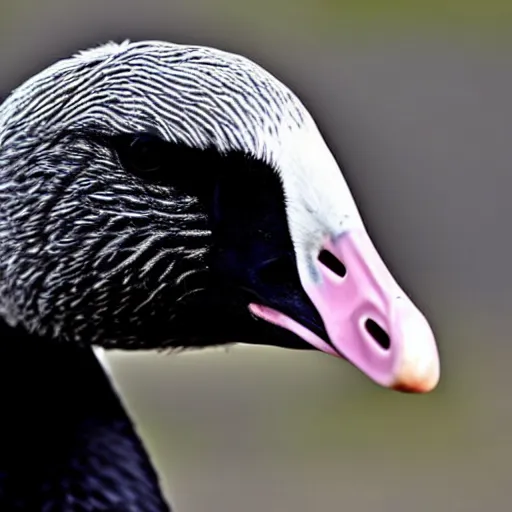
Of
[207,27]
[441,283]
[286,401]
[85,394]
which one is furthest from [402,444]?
[85,394]

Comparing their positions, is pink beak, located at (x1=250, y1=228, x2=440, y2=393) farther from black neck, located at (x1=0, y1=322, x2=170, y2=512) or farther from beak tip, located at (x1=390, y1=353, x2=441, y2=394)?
black neck, located at (x1=0, y1=322, x2=170, y2=512)

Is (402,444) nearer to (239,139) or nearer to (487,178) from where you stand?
(487,178)

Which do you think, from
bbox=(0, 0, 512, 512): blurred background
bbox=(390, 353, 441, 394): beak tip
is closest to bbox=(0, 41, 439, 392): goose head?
bbox=(390, 353, 441, 394): beak tip

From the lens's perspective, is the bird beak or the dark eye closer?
the bird beak

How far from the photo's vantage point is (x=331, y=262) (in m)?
1.45

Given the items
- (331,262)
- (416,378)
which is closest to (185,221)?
(331,262)

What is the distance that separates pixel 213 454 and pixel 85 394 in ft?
7.62

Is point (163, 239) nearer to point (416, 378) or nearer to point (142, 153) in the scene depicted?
point (142, 153)

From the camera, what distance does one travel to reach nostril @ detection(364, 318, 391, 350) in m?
1.39

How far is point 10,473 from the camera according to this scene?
1.70m

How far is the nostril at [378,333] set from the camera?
1.39 meters

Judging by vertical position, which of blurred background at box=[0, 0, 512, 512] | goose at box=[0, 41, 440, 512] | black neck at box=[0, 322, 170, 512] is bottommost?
blurred background at box=[0, 0, 512, 512]

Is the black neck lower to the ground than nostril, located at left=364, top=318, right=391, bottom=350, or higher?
lower

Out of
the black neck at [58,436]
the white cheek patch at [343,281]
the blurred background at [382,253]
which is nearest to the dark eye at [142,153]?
the white cheek patch at [343,281]
